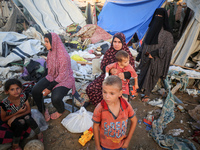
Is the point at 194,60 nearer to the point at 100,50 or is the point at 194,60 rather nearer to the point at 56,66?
the point at 100,50

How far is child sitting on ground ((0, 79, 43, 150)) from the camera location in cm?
175

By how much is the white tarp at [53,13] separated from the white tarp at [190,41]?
685cm

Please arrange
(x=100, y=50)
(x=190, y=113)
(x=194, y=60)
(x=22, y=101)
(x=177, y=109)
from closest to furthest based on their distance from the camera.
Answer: (x=22, y=101) < (x=190, y=113) < (x=177, y=109) < (x=194, y=60) < (x=100, y=50)

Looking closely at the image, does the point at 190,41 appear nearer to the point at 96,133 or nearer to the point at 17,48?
the point at 96,133

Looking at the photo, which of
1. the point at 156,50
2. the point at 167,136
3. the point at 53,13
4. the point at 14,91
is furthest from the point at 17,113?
the point at 53,13

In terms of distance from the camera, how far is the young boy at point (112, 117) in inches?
45.6

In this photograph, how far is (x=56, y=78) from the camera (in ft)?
7.66

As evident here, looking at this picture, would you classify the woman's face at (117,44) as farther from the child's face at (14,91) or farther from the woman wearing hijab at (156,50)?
the child's face at (14,91)

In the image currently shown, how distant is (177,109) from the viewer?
2820mm

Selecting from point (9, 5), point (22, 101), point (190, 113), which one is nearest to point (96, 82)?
point (22, 101)

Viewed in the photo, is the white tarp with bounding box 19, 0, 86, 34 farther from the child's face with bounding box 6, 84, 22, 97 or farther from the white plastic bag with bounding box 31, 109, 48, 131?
the child's face with bounding box 6, 84, 22, 97

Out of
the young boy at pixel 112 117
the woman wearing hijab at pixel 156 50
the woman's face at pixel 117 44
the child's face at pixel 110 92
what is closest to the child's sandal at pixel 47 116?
the young boy at pixel 112 117

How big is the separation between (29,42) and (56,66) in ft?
9.34

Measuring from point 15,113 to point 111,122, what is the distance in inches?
58.4
